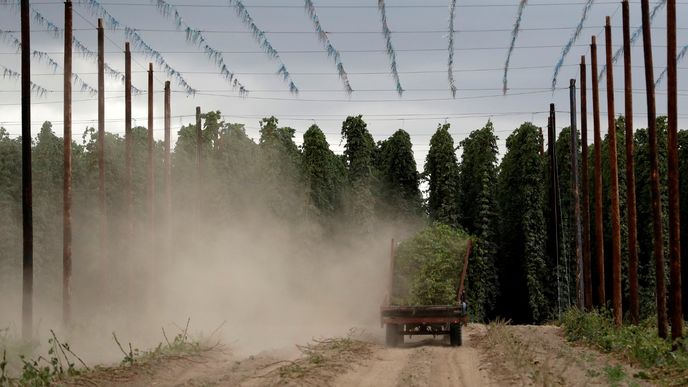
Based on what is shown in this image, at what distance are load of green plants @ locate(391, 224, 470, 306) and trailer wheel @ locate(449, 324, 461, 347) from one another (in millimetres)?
1230

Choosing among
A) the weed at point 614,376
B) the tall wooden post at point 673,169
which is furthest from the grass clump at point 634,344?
the tall wooden post at point 673,169

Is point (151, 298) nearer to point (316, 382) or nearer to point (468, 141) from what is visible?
point (316, 382)

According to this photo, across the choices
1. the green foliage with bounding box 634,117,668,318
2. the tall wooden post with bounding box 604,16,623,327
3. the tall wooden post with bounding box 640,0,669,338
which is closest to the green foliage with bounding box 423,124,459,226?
the green foliage with bounding box 634,117,668,318

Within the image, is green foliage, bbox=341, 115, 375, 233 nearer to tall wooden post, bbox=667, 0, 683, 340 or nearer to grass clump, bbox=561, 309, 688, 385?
grass clump, bbox=561, 309, 688, 385

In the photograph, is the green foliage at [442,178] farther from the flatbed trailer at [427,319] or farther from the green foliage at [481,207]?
the flatbed trailer at [427,319]

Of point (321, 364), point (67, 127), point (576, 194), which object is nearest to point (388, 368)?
point (321, 364)

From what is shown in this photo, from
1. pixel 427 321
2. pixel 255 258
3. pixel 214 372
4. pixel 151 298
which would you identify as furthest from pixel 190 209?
pixel 214 372

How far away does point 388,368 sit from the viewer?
23953 millimetres

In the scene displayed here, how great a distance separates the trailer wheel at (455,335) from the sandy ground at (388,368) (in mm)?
499

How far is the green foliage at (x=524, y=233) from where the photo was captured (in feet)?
224

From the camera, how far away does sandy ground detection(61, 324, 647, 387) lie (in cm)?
2055

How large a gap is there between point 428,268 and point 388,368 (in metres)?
9.76

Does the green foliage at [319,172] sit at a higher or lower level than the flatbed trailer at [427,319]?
higher

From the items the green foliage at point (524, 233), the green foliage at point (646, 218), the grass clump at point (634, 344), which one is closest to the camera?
the grass clump at point (634, 344)
